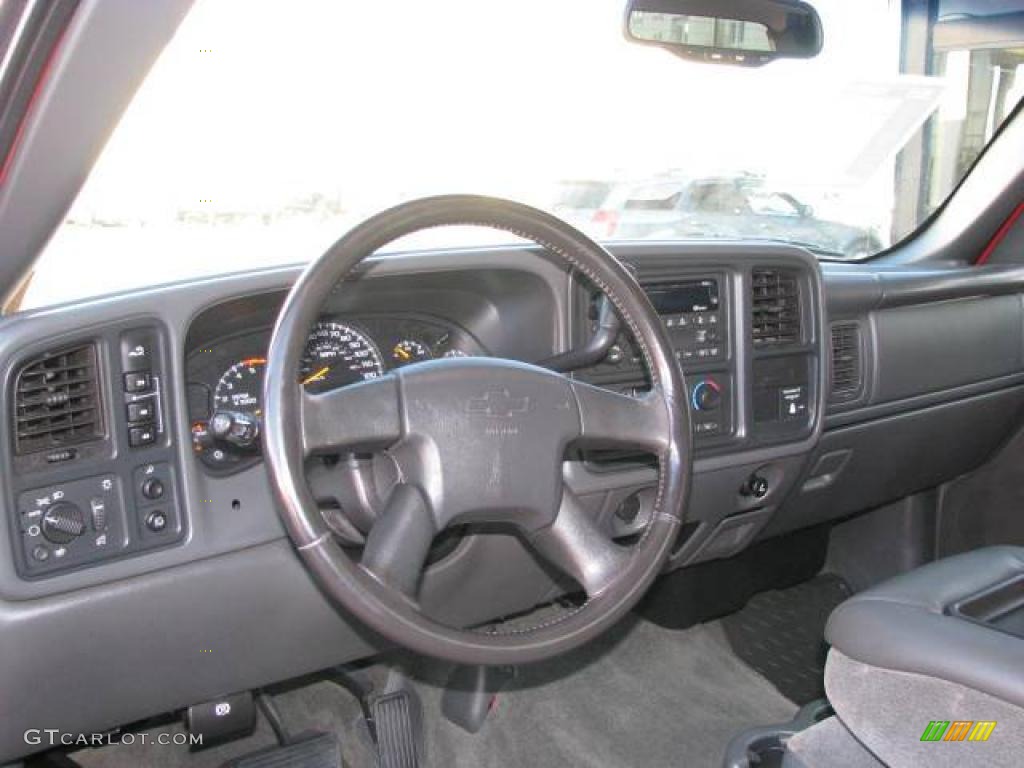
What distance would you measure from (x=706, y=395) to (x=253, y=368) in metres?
0.99

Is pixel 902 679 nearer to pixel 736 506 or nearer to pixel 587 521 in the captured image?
pixel 587 521

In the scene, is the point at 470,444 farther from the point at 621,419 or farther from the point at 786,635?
the point at 786,635

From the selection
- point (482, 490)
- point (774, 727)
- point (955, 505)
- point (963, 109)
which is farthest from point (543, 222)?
point (955, 505)

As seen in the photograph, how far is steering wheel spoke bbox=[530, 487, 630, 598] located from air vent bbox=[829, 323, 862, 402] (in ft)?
4.18

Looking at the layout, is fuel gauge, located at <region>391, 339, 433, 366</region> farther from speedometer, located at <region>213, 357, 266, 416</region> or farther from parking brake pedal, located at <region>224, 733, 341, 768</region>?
parking brake pedal, located at <region>224, 733, 341, 768</region>

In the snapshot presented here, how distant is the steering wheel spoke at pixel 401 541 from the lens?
5.08ft

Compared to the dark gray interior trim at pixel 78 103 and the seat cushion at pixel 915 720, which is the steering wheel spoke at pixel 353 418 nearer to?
the dark gray interior trim at pixel 78 103

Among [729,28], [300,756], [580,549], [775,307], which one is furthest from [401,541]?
[729,28]

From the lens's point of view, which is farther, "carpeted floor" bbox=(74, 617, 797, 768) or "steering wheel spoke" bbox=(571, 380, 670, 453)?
"carpeted floor" bbox=(74, 617, 797, 768)

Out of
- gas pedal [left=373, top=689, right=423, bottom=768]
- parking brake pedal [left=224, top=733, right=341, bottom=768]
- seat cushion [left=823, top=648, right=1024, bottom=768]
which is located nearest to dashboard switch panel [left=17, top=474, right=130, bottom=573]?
parking brake pedal [left=224, top=733, right=341, bottom=768]

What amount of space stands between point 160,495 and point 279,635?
39 centimetres

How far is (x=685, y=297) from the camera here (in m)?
2.40

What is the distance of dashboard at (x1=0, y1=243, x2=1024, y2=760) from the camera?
5.67 ft

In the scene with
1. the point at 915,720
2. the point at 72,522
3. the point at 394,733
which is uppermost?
the point at 72,522
